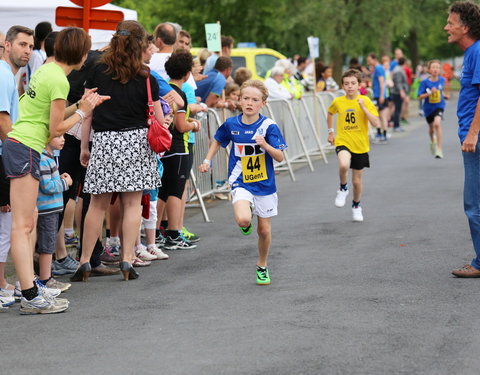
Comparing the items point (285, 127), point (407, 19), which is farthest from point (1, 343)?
point (407, 19)

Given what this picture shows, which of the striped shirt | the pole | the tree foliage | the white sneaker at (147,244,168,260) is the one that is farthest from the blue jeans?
the tree foliage

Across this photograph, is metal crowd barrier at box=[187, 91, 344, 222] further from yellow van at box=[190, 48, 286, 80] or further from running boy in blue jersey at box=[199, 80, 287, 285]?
running boy in blue jersey at box=[199, 80, 287, 285]

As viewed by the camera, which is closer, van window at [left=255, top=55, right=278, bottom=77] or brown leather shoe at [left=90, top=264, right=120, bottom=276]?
brown leather shoe at [left=90, top=264, right=120, bottom=276]

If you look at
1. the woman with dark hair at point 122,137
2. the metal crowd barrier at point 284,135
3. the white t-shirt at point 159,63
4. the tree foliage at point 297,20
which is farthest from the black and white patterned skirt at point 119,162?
the tree foliage at point 297,20

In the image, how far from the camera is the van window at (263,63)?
2564 cm

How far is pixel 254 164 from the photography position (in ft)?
28.5

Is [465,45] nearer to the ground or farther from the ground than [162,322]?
farther from the ground

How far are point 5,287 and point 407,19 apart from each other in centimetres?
3404

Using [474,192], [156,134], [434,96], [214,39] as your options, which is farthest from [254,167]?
[434,96]

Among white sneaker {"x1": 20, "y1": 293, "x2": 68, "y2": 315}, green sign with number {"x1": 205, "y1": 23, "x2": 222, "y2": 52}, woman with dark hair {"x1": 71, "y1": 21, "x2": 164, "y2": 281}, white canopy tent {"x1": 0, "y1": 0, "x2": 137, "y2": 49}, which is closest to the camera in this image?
white sneaker {"x1": 20, "y1": 293, "x2": 68, "y2": 315}

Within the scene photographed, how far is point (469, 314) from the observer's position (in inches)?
282

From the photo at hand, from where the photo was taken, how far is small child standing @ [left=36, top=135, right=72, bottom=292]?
8211mm

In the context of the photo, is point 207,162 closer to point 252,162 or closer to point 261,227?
point 252,162

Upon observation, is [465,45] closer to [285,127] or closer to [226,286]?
[226,286]
